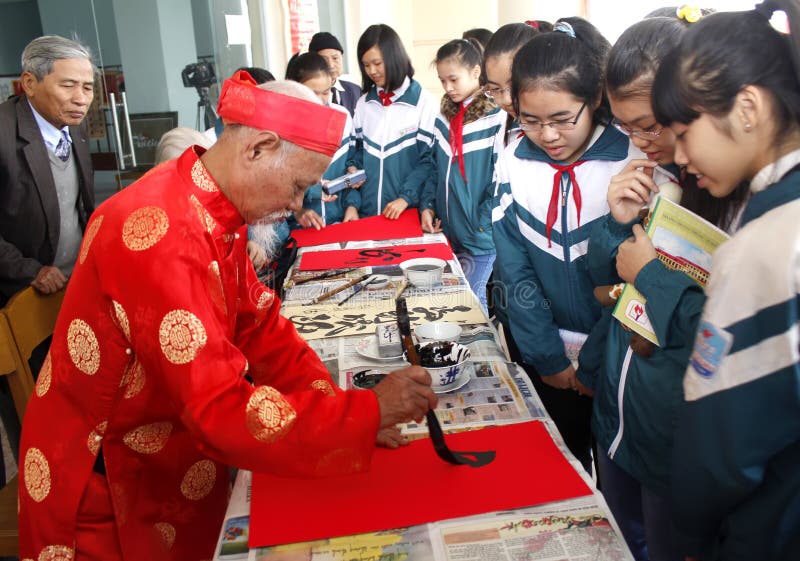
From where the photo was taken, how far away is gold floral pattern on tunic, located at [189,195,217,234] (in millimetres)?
1071

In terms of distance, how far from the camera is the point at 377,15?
7.62 m

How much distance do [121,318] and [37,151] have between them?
1.78m

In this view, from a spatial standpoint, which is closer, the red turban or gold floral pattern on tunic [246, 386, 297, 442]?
gold floral pattern on tunic [246, 386, 297, 442]

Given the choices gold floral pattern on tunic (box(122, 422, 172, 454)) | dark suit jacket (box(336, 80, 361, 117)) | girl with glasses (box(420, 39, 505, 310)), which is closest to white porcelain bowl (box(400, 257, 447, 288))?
girl with glasses (box(420, 39, 505, 310))

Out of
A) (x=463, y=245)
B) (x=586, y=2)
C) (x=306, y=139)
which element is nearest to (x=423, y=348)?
→ (x=306, y=139)

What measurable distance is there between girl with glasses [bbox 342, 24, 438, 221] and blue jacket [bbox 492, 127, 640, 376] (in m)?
Answer: 1.57

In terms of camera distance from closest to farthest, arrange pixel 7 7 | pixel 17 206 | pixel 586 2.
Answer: pixel 17 206 < pixel 7 7 < pixel 586 2

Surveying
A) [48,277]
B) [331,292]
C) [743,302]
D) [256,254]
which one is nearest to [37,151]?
[48,277]

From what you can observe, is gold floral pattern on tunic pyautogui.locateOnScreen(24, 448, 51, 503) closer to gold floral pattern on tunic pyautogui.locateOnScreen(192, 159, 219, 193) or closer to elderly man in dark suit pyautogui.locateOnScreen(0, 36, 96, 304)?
gold floral pattern on tunic pyautogui.locateOnScreen(192, 159, 219, 193)

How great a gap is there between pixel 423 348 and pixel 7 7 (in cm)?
338

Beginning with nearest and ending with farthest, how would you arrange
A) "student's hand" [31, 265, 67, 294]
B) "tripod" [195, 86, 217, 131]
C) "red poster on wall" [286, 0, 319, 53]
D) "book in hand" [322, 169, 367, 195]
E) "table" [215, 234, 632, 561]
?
1. "table" [215, 234, 632, 561]
2. "student's hand" [31, 265, 67, 294]
3. "book in hand" [322, 169, 367, 195]
4. "tripod" [195, 86, 217, 131]
5. "red poster on wall" [286, 0, 319, 53]

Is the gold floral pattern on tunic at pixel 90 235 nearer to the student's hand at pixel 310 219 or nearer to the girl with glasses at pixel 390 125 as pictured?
the student's hand at pixel 310 219

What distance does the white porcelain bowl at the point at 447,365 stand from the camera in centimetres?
128

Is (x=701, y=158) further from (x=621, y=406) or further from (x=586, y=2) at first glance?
(x=586, y=2)
